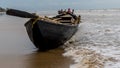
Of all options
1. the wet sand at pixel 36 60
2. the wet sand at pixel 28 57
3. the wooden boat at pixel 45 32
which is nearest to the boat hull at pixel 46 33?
the wooden boat at pixel 45 32

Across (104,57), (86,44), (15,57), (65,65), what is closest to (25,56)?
(15,57)

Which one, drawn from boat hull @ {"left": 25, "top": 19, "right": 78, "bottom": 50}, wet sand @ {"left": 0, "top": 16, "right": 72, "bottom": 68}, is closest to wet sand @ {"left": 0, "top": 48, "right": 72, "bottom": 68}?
wet sand @ {"left": 0, "top": 16, "right": 72, "bottom": 68}

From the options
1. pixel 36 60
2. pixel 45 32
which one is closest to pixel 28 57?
pixel 36 60

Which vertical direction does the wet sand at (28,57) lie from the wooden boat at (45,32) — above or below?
below

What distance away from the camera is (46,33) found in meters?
11.5

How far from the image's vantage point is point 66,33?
12922 millimetres

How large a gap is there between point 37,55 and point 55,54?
0.75 m

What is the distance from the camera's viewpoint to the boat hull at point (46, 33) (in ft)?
36.9

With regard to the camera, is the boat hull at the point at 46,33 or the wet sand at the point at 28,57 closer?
the wet sand at the point at 28,57

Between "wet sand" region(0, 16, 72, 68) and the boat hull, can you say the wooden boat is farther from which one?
"wet sand" region(0, 16, 72, 68)

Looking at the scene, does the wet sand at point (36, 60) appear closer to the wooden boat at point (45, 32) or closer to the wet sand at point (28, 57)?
the wet sand at point (28, 57)

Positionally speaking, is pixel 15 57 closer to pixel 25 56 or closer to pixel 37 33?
pixel 25 56

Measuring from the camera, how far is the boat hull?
11.2 meters

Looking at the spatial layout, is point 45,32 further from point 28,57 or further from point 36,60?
point 36,60
